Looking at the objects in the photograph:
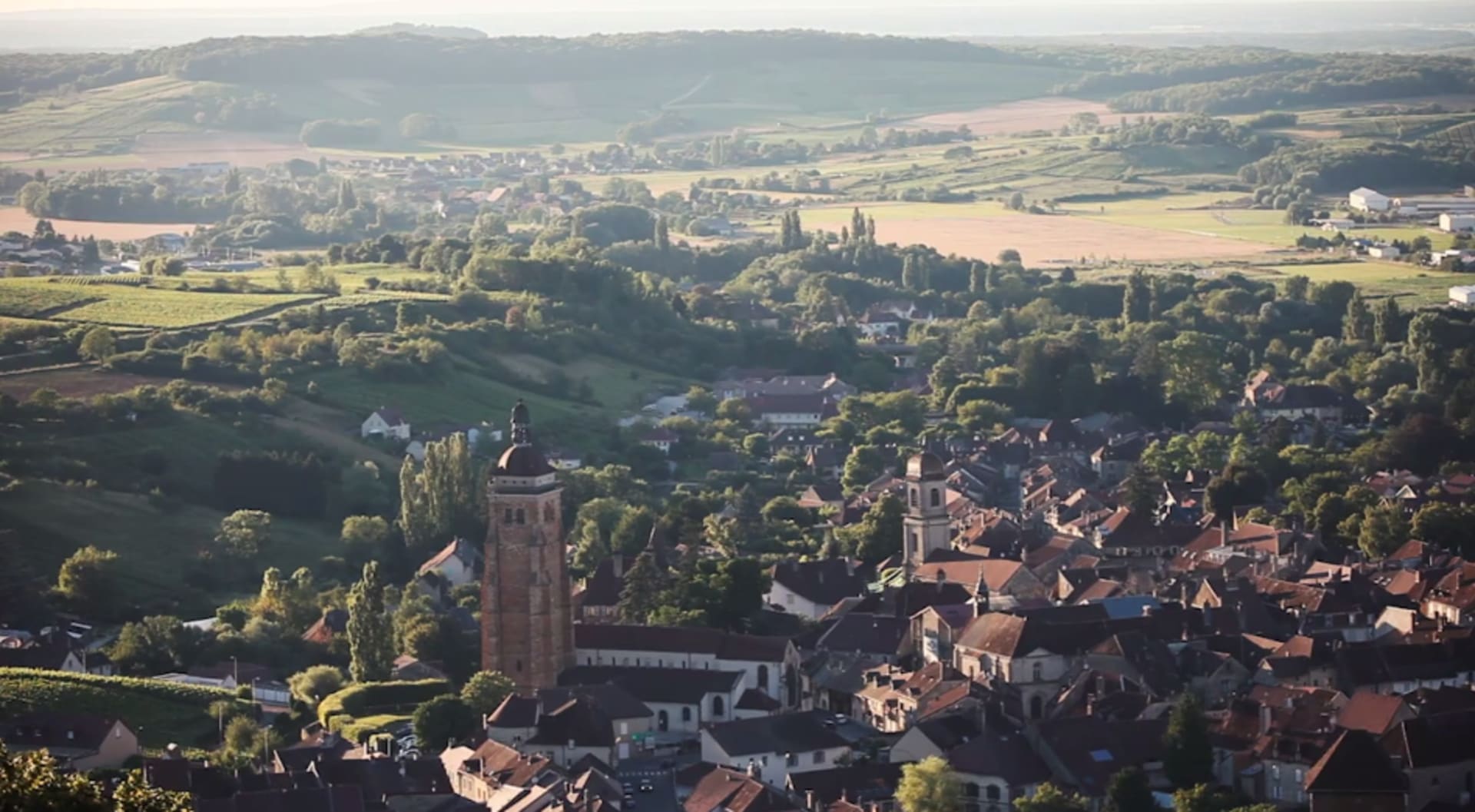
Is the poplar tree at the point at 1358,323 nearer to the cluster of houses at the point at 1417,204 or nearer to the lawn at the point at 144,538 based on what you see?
the cluster of houses at the point at 1417,204

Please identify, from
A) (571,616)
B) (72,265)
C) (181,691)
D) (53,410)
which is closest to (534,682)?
(571,616)

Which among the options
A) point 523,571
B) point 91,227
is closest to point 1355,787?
point 523,571

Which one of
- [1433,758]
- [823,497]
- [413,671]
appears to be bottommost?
[823,497]

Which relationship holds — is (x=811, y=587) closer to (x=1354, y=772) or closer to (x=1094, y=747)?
(x=1094, y=747)

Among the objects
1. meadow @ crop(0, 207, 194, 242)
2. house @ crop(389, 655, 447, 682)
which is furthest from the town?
meadow @ crop(0, 207, 194, 242)

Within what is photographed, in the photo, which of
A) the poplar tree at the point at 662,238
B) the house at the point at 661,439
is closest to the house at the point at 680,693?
the house at the point at 661,439

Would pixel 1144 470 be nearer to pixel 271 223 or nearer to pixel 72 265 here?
pixel 72 265

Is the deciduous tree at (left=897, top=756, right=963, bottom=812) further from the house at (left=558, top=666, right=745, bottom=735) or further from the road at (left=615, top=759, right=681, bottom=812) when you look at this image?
the house at (left=558, top=666, right=745, bottom=735)
